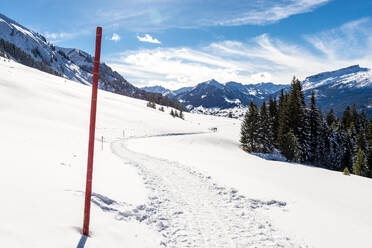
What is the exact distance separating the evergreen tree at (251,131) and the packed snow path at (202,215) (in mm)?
37775

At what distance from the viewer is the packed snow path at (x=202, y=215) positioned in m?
7.13

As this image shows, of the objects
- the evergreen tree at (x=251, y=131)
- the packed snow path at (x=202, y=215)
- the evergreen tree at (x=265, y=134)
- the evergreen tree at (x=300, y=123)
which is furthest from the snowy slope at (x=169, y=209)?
the evergreen tree at (x=251, y=131)

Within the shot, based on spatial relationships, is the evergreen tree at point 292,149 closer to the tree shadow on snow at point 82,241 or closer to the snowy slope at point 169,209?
the snowy slope at point 169,209

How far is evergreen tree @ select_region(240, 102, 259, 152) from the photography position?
158 feet

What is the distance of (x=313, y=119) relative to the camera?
46094 mm

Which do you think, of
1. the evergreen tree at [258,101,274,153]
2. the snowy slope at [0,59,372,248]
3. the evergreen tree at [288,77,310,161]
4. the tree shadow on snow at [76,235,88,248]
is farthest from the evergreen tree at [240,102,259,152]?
the tree shadow on snow at [76,235,88,248]

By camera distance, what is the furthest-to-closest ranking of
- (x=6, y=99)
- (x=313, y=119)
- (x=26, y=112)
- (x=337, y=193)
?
(x=313, y=119)
(x=6, y=99)
(x=26, y=112)
(x=337, y=193)

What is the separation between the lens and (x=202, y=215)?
881cm

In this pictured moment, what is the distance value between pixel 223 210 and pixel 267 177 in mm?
8220

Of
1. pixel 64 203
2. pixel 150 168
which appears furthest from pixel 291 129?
pixel 64 203

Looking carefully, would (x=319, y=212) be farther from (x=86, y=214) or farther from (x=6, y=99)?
(x=6, y=99)

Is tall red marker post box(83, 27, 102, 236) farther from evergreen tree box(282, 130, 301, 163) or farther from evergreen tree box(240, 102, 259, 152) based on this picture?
evergreen tree box(240, 102, 259, 152)

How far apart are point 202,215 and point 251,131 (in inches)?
1662

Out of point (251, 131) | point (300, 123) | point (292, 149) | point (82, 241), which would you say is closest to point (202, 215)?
point (82, 241)
